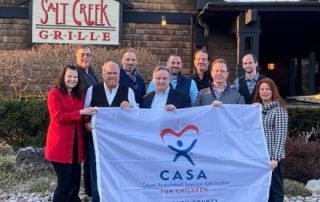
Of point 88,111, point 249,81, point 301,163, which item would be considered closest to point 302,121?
point 301,163

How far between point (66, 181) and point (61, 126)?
601 millimetres

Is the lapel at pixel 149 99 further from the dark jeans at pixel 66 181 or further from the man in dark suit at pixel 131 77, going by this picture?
the dark jeans at pixel 66 181

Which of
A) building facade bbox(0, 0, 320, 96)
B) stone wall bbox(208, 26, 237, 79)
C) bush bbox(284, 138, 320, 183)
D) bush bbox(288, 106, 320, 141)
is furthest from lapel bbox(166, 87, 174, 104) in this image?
stone wall bbox(208, 26, 237, 79)

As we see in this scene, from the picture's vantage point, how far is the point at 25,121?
10.3 meters

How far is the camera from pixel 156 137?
6.03 metres

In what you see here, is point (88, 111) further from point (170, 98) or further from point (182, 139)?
point (182, 139)

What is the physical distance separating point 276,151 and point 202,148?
78cm

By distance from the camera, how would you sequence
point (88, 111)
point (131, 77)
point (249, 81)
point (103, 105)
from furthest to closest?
point (131, 77)
point (249, 81)
point (103, 105)
point (88, 111)

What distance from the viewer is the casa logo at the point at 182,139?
602cm

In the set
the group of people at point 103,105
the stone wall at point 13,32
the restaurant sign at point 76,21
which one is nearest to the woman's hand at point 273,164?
the group of people at point 103,105

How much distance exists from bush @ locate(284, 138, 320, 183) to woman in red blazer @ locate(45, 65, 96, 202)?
3898 millimetres

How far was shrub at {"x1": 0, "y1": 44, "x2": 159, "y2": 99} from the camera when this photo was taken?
13227 mm

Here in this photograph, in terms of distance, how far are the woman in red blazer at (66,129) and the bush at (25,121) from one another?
14.0 feet

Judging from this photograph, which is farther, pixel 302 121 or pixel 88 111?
pixel 302 121
